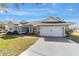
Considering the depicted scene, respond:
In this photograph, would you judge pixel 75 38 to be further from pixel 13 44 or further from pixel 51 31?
pixel 13 44

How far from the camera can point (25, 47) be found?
372 cm

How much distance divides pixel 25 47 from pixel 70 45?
0.79m

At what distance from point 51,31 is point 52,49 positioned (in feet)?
1.12

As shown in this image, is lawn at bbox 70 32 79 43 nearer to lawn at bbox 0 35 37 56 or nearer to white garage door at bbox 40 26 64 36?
white garage door at bbox 40 26 64 36

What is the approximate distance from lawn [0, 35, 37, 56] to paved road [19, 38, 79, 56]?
0.09 metres

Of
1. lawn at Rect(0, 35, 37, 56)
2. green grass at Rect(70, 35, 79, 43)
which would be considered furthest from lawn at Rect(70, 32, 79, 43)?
lawn at Rect(0, 35, 37, 56)

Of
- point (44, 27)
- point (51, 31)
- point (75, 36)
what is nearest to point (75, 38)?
point (75, 36)

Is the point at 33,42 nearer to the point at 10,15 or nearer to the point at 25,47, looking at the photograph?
the point at 25,47

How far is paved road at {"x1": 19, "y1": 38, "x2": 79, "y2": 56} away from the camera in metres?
3.67

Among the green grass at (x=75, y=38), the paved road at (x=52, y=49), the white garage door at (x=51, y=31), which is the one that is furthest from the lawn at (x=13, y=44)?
the green grass at (x=75, y=38)

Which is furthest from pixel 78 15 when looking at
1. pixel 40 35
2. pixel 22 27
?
pixel 22 27

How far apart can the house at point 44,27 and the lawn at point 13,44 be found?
16 centimetres

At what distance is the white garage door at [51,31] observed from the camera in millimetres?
3811

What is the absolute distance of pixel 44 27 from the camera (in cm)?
383
